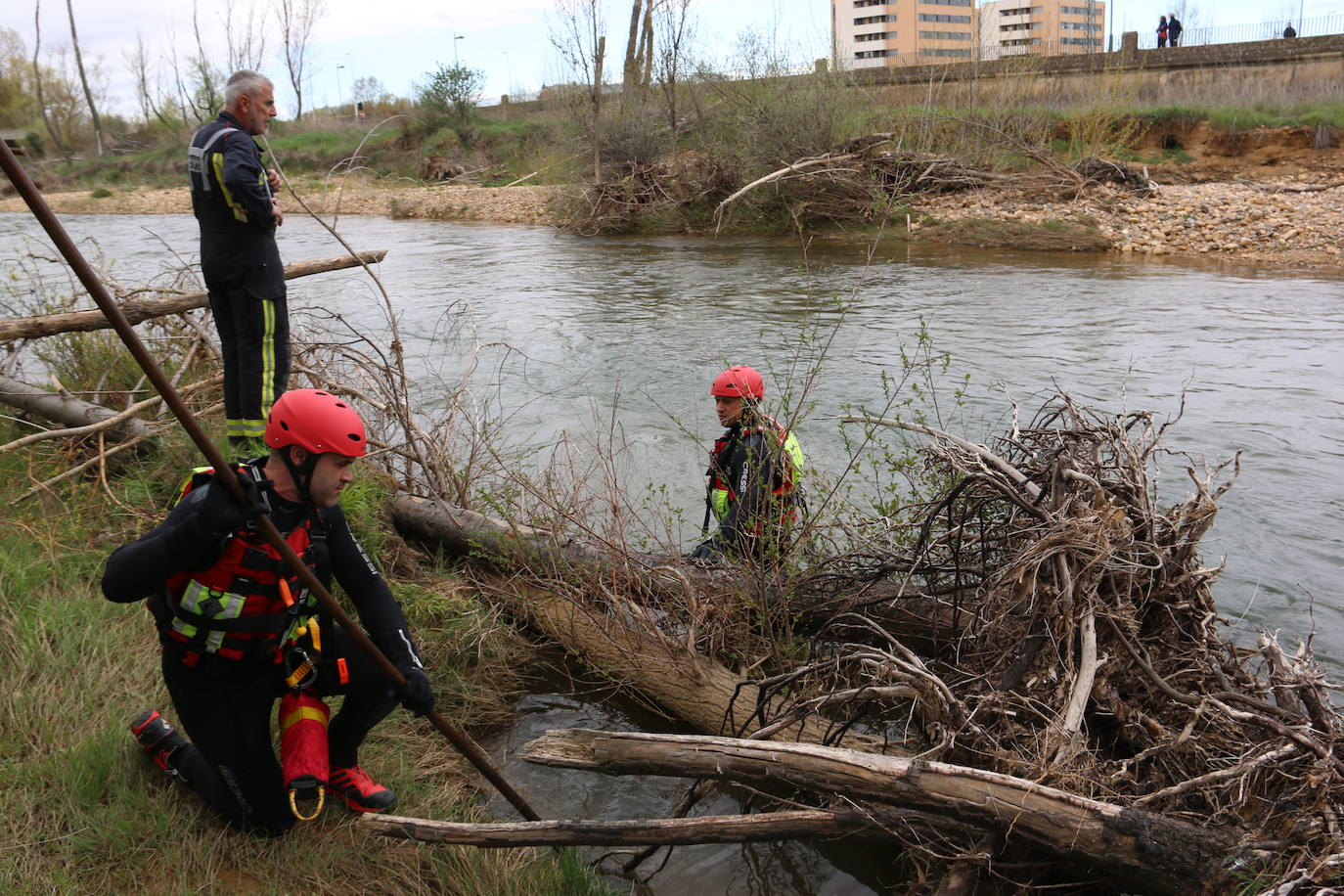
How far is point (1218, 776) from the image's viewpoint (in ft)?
10.3

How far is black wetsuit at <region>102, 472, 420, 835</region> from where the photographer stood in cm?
318

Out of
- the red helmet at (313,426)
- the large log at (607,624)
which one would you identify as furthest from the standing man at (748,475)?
the red helmet at (313,426)

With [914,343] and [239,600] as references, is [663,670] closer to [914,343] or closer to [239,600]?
[239,600]

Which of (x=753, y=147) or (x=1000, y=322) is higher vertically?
(x=753, y=147)

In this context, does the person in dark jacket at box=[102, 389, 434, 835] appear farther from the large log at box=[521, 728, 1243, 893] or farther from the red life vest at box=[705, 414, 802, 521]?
the red life vest at box=[705, 414, 802, 521]

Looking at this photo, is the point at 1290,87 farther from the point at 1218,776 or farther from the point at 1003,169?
the point at 1218,776

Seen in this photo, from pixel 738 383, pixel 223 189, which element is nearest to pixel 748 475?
pixel 738 383

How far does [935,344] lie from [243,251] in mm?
8377

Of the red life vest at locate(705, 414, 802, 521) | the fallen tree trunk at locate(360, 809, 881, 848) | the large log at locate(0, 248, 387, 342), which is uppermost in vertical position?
the large log at locate(0, 248, 387, 342)

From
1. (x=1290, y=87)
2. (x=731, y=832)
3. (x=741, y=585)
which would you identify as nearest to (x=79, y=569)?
(x=741, y=585)

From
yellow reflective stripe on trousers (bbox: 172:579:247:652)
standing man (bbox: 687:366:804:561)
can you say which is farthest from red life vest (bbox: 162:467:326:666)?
standing man (bbox: 687:366:804:561)

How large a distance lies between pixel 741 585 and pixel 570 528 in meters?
1.40

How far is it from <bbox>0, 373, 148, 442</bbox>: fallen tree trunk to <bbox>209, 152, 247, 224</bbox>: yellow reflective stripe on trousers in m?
1.60

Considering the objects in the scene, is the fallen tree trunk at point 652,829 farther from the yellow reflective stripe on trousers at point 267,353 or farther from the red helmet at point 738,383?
the yellow reflective stripe on trousers at point 267,353
